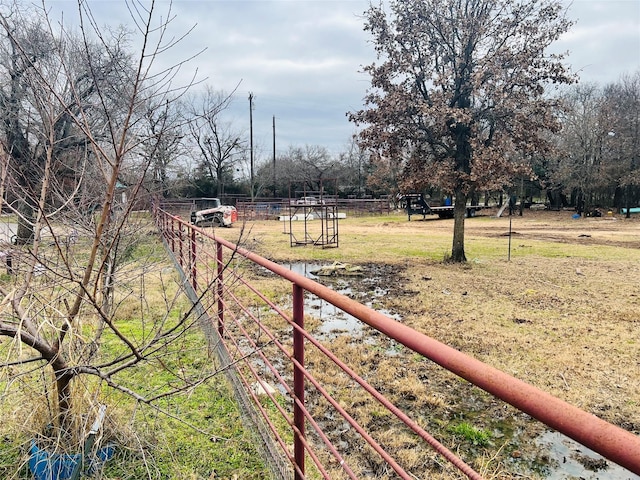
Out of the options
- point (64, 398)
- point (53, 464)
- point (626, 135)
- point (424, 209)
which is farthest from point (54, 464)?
point (626, 135)

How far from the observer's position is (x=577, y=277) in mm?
8383

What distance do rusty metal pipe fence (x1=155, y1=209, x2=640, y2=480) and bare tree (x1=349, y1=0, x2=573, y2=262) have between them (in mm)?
5530

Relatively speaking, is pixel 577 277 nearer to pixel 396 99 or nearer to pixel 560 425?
pixel 396 99

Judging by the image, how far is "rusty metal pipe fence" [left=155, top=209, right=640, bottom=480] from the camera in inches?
24.3

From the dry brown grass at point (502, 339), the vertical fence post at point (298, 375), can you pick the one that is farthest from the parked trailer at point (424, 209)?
the vertical fence post at point (298, 375)

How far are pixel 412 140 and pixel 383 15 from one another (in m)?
2.87

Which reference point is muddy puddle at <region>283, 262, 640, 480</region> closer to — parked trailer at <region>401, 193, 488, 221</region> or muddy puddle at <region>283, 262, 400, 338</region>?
muddy puddle at <region>283, 262, 400, 338</region>

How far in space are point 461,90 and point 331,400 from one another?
9137mm

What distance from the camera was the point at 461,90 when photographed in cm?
916

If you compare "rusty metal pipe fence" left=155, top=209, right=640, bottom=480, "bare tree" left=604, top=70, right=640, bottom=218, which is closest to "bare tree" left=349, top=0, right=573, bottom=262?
"rusty metal pipe fence" left=155, top=209, right=640, bottom=480

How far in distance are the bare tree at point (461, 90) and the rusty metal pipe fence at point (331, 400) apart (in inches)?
218

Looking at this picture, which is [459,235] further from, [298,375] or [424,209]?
[424,209]

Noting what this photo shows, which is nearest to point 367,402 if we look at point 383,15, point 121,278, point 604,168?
point 121,278

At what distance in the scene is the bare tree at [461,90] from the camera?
8.66 metres
